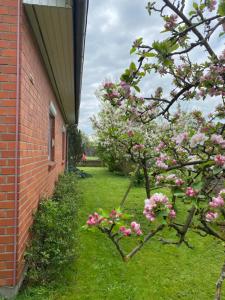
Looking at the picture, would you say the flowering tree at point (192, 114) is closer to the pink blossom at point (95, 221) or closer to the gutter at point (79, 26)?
the pink blossom at point (95, 221)

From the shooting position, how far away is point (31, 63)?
352 centimetres

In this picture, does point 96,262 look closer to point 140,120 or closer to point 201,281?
point 201,281

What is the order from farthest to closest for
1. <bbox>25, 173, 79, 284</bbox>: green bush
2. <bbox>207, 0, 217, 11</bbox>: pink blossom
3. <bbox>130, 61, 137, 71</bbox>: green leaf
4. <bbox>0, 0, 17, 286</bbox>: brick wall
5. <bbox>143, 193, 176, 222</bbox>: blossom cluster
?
<bbox>25, 173, 79, 284</bbox>: green bush → <bbox>0, 0, 17, 286</bbox>: brick wall → <bbox>207, 0, 217, 11</bbox>: pink blossom → <bbox>130, 61, 137, 71</bbox>: green leaf → <bbox>143, 193, 176, 222</bbox>: blossom cluster

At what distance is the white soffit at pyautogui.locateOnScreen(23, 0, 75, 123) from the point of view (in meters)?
2.86

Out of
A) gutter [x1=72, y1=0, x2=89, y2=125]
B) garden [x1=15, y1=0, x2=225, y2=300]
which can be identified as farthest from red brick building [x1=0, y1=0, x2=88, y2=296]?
garden [x1=15, y1=0, x2=225, y2=300]

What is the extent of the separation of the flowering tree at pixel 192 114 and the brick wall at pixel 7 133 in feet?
3.88

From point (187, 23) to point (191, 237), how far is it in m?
4.69

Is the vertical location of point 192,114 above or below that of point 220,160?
above

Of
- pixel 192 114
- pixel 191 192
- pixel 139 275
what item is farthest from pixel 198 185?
pixel 139 275

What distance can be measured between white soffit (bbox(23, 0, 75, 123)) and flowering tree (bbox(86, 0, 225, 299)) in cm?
139

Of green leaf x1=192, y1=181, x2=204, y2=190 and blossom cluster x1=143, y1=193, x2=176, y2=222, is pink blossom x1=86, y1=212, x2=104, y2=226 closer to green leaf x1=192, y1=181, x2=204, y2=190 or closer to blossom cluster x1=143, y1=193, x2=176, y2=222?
blossom cluster x1=143, y1=193, x2=176, y2=222

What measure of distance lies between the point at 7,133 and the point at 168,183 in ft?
5.86

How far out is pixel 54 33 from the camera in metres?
3.47

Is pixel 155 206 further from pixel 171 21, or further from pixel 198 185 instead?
pixel 171 21
